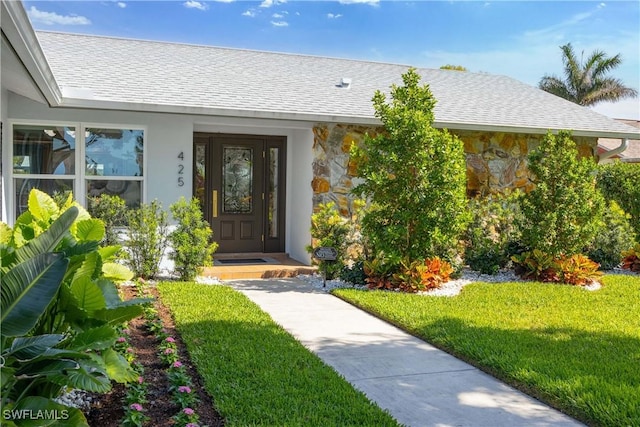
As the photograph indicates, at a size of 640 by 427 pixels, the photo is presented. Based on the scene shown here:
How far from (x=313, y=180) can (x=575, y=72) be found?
28.5m

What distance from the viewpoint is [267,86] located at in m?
Answer: 10.7

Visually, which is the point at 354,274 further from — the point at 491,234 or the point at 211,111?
the point at 211,111

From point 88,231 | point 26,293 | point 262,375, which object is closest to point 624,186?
point 262,375

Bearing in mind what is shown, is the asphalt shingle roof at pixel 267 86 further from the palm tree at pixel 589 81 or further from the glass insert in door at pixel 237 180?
the palm tree at pixel 589 81

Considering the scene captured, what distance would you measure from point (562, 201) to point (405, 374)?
538cm

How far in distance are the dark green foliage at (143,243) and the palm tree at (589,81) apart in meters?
30.4

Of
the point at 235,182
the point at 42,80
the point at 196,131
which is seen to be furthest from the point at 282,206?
the point at 42,80

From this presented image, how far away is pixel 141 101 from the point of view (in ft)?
27.9

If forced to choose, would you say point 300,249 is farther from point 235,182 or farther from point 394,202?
point 394,202

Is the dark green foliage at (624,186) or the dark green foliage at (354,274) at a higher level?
the dark green foliage at (624,186)

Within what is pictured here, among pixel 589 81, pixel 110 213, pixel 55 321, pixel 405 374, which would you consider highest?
pixel 589 81

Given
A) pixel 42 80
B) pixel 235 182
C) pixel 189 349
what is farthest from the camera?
pixel 235 182

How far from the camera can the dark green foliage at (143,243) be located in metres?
8.37

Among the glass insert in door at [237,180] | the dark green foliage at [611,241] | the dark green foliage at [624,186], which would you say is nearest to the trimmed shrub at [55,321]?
the glass insert in door at [237,180]
